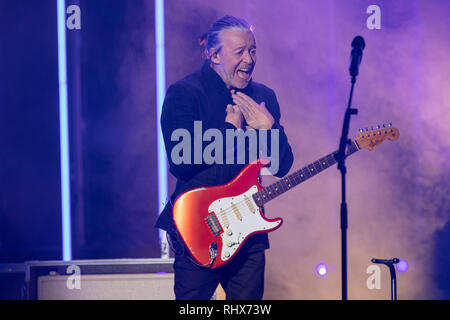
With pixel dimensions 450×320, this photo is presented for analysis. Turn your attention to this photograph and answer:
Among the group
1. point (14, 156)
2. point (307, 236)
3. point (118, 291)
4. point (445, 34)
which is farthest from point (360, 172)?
point (14, 156)

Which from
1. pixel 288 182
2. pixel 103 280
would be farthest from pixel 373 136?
pixel 103 280

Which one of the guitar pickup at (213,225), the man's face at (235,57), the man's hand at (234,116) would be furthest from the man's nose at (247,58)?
the guitar pickup at (213,225)

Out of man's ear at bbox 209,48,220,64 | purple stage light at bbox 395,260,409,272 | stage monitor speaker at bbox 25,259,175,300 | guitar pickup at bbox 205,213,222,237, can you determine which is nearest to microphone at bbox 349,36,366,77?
man's ear at bbox 209,48,220,64

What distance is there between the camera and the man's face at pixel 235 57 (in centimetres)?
292

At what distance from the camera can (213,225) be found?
107 inches

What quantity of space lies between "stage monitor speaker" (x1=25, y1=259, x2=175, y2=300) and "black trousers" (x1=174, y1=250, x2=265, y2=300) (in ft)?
2.52

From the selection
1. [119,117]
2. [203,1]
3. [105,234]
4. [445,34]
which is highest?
[203,1]

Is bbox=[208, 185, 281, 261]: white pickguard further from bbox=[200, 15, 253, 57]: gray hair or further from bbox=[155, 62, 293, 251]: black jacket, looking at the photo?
bbox=[200, 15, 253, 57]: gray hair

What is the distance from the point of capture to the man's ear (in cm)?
295

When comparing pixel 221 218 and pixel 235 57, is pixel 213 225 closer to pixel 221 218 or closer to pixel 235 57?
pixel 221 218

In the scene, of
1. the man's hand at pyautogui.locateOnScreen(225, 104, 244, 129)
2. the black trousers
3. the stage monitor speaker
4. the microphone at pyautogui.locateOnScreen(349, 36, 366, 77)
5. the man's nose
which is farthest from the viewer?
the stage monitor speaker
